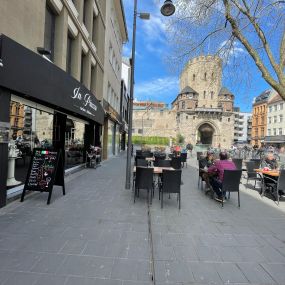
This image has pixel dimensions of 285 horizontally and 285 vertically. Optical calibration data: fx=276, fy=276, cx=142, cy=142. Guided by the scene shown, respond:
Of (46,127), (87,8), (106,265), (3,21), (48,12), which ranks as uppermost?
(87,8)

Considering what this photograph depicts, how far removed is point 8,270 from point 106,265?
1.17m

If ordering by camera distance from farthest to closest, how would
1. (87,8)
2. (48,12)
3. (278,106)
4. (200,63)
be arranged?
(278,106), (87,8), (200,63), (48,12)

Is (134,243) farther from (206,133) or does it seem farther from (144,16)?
(206,133)

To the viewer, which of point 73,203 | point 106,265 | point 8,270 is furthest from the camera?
point 73,203

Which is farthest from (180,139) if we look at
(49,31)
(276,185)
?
(276,185)

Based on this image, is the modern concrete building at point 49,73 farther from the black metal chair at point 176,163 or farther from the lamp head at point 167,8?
the black metal chair at point 176,163

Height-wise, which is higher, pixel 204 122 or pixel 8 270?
pixel 204 122

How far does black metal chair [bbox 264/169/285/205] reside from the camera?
24.8ft

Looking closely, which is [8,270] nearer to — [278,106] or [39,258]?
[39,258]

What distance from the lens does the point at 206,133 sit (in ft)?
259

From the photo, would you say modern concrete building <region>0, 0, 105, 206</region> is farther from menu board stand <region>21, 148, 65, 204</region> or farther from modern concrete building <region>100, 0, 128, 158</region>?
modern concrete building <region>100, 0, 128, 158</region>

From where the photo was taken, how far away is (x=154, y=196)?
8055mm

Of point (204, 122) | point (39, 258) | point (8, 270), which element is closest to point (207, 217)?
point (39, 258)

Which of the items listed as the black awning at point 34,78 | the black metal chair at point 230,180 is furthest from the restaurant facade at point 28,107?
the black metal chair at point 230,180
